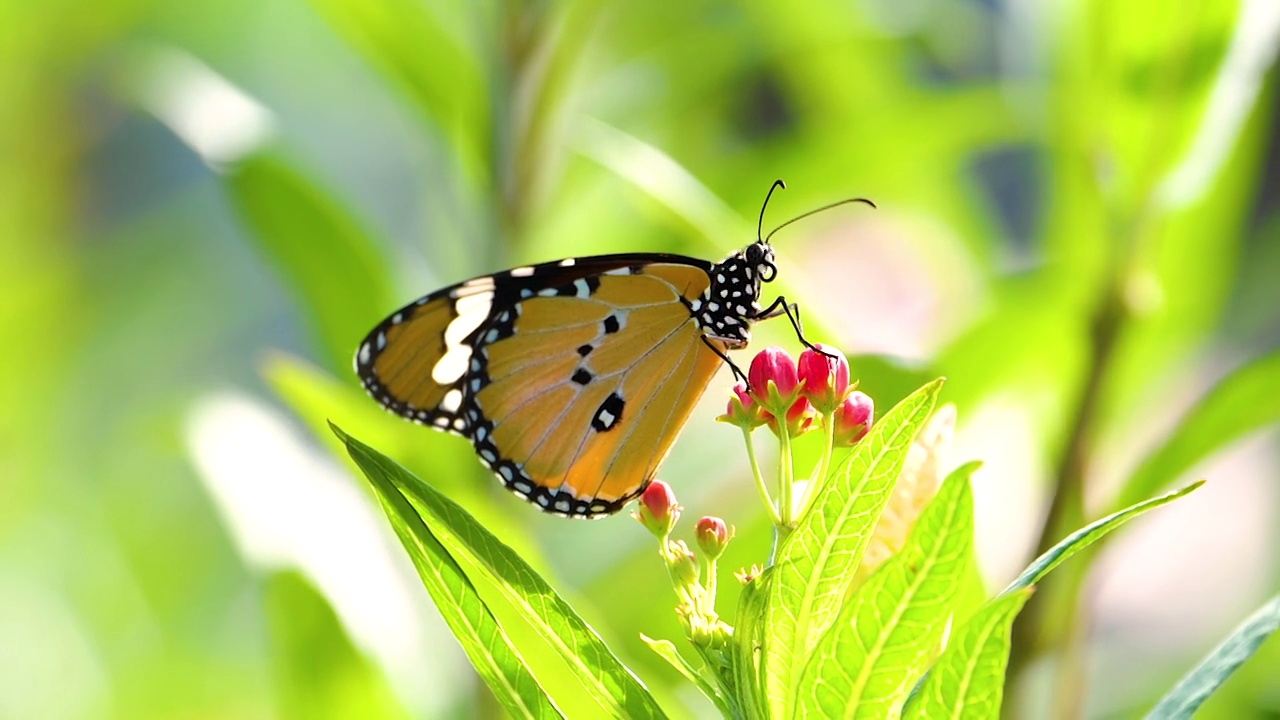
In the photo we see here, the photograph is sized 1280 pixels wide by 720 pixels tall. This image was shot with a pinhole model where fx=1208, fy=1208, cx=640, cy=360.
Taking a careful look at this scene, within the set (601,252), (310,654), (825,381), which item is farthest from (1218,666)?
(601,252)

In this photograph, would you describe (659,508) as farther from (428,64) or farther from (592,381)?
(428,64)

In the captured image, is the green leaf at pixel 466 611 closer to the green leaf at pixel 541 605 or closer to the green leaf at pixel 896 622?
the green leaf at pixel 541 605

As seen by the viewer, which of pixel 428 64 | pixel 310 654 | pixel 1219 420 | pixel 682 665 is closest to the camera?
pixel 682 665

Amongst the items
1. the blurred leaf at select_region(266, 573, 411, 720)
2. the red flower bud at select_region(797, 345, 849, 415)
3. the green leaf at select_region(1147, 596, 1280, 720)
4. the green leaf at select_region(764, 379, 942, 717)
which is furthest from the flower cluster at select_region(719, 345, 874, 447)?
the blurred leaf at select_region(266, 573, 411, 720)

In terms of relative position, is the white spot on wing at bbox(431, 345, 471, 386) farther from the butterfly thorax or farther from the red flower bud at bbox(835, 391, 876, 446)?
the red flower bud at bbox(835, 391, 876, 446)

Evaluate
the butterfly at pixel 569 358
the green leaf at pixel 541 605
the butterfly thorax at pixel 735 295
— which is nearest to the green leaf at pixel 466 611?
the green leaf at pixel 541 605

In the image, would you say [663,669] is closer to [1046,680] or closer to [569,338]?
[569,338]
